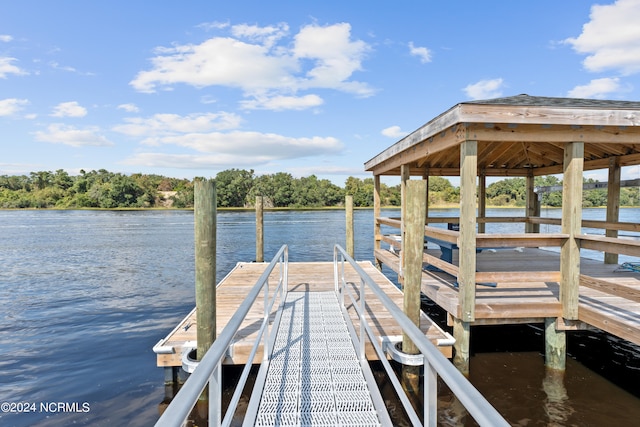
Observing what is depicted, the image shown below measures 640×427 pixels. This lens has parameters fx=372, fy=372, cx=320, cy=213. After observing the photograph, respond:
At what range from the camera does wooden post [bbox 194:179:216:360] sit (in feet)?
13.7

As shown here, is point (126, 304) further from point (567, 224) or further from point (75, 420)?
point (567, 224)

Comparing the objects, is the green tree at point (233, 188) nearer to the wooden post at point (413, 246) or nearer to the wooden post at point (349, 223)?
the wooden post at point (349, 223)

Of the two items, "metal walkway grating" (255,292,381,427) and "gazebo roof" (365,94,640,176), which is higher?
"gazebo roof" (365,94,640,176)

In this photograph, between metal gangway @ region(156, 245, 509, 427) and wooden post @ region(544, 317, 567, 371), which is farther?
wooden post @ region(544, 317, 567, 371)

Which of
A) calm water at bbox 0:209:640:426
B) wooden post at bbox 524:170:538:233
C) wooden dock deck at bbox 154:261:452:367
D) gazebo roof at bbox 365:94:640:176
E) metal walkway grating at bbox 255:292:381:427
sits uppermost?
gazebo roof at bbox 365:94:640:176

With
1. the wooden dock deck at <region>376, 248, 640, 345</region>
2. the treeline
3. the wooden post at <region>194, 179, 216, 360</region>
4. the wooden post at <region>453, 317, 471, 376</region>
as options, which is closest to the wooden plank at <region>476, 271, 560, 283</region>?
the wooden dock deck at <region>376, 248, 640, 345</region>

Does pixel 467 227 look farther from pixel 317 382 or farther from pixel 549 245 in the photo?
pixel 317 382

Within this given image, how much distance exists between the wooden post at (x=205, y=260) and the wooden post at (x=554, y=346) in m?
4.35

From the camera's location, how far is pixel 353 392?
3287 mm

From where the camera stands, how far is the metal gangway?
123 cm

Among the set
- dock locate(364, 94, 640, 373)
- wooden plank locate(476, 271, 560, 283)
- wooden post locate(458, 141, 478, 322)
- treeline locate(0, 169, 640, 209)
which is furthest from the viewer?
treeline locate(0, 169, 640, 209)

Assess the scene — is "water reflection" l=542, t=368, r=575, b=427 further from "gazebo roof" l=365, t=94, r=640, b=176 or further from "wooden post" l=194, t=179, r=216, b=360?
"wooden post" l=194, t=179, r=216, b=360

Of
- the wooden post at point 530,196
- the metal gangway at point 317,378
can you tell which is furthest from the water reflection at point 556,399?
the wooden post at point 530,196

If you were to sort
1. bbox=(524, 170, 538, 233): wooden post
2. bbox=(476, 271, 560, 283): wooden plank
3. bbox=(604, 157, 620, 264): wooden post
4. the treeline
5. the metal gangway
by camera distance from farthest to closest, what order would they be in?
the treeline, bbox=(524, 170, 538, 233): wooden post, bbox=(604, 157, 620, 264): wooden post, bbox=(476, 271, 560, 283): wooden plank, the metal gangway
